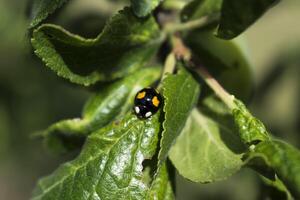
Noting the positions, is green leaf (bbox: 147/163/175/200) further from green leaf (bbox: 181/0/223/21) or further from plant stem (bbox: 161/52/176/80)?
green leaf (bbox: 181/0/223/21)

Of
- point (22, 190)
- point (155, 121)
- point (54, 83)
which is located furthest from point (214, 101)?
point (22, 190)

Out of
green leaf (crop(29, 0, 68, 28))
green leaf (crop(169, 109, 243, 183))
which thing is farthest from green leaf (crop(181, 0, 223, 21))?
green leaf (crop(29, 0, 68, 28))

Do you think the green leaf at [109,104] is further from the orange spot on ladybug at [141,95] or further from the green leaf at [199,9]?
the green leaf at [199,9]

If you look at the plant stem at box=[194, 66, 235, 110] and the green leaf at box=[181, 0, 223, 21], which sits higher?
the green leaf at box=[181, 0, 223, 21]

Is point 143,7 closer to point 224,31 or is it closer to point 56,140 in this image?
point 224,31

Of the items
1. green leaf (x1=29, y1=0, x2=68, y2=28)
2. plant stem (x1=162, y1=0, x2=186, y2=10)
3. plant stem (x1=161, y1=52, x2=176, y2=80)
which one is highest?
green leaf (x1=29, y1=0, x2=68, y2=28)
